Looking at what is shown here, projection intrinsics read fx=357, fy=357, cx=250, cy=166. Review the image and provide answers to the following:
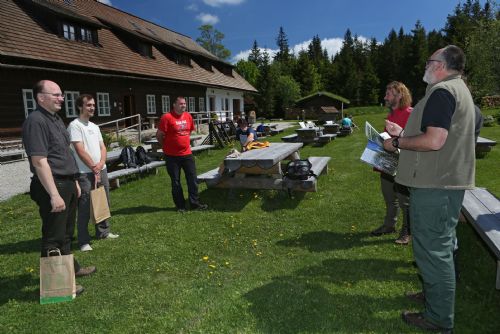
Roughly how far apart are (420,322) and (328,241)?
2.03m

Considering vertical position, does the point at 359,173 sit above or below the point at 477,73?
below

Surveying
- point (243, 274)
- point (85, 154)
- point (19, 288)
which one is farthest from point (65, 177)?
point (243, 274)

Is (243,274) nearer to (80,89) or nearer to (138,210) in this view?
(138,210)

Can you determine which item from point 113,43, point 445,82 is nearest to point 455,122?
point 445,82

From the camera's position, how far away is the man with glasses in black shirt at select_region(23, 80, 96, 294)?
10.7 feet

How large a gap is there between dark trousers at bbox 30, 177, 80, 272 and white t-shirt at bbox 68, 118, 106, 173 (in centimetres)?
111

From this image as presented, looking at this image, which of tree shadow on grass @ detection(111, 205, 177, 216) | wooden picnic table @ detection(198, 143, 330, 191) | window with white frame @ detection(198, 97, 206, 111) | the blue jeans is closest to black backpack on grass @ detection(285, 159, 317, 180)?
wooden picnic table @ detection(198, 143, 330, 191)

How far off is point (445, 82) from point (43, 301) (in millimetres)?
4091

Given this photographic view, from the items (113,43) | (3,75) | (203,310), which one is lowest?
(203,310)

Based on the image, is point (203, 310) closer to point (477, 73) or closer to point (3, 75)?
point (3, 75)

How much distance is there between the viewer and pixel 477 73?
32.4 meters

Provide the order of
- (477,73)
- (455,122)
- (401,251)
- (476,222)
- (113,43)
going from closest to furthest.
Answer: (455,122)
(476,222)
(401,251)
(113,43)
(477,73)

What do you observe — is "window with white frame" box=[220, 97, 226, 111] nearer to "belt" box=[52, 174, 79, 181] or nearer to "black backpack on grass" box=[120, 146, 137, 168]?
"black backpack on grass" box=[120, 146, 137, 168]

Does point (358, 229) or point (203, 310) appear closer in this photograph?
point (203, 310)
